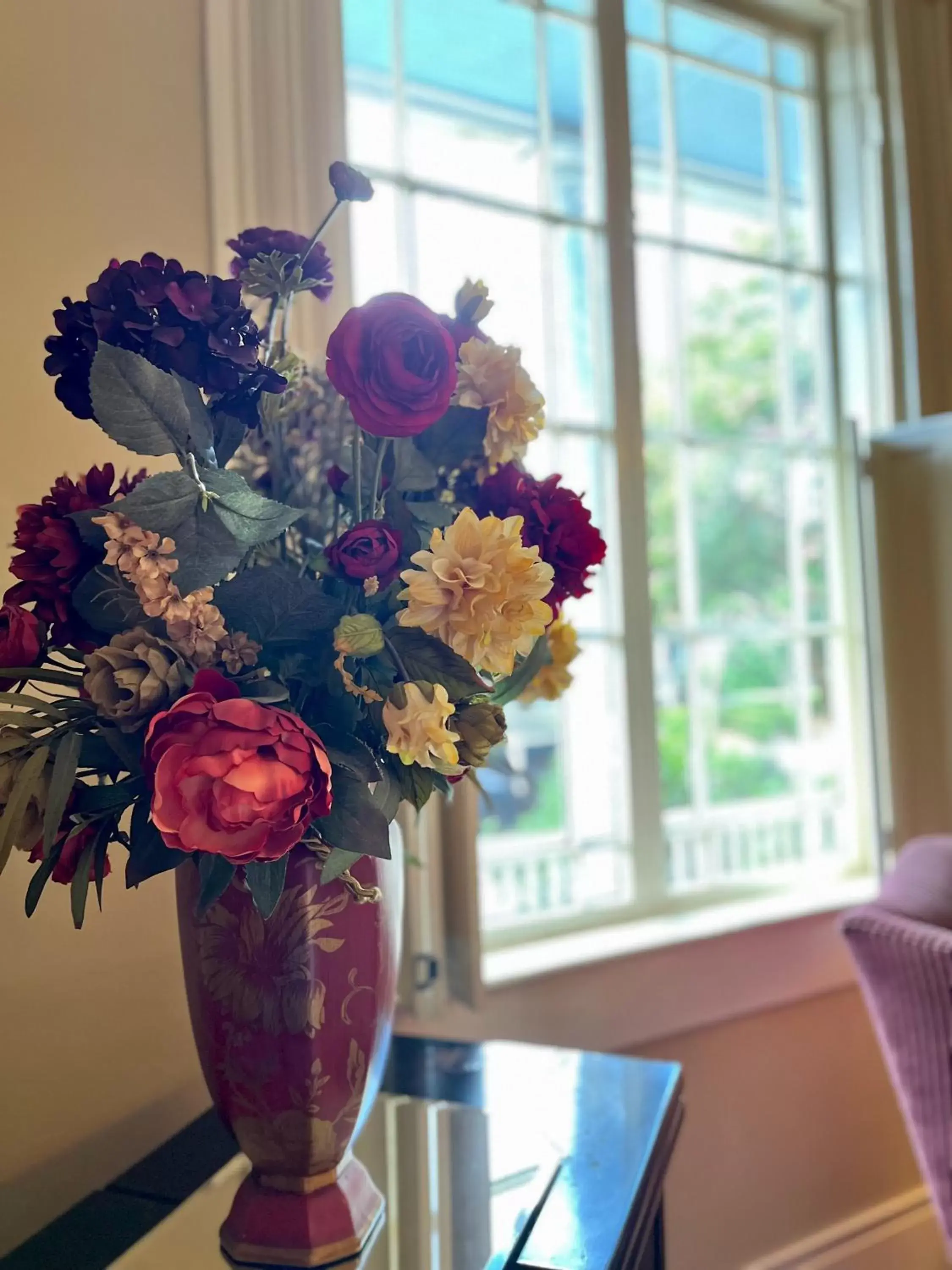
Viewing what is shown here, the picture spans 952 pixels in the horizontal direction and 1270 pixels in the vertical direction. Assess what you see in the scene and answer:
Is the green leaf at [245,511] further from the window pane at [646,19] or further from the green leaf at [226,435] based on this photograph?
the window pane at [646,19]

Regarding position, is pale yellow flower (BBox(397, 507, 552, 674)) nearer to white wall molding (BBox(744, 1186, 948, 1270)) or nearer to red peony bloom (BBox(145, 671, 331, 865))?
red peony bloom (BBox(145, 671, 331, 865))

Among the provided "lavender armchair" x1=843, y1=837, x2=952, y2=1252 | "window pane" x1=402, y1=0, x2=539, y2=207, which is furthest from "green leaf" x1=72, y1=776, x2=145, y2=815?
"window pane" x1=402, y1=0, x2=539, y2=207

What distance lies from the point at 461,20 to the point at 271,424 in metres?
1.35

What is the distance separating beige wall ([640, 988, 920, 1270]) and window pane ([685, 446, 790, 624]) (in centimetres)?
79

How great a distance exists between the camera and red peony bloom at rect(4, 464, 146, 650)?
1.93ft

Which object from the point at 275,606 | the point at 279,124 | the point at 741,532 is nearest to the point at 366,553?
the point at 275,606

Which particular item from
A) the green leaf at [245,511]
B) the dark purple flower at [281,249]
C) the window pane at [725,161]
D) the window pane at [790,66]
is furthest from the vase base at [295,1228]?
the window pane at [790,66]

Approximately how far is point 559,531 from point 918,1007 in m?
0.92

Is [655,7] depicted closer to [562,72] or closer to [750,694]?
[562,72]

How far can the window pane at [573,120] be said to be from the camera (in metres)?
1.72

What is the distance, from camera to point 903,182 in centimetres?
187

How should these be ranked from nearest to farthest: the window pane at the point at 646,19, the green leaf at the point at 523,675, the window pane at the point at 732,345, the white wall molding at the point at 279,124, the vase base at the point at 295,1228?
the vase base at the point at 295,1228
the green leaf at the point at 523,675
the white wall molding at the point at 279,124
the window pane at the point at 646,19
the window pane at the point at 732,345

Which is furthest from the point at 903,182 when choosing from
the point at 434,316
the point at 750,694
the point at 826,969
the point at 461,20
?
the point at 434,316

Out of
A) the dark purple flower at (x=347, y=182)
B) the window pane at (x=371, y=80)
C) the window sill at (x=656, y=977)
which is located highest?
the window pane at (x=371, y=80)
